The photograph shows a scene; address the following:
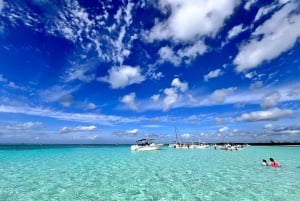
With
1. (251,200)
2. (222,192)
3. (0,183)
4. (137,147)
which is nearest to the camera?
(251,200)

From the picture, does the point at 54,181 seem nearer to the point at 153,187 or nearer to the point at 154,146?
the point at 153,187

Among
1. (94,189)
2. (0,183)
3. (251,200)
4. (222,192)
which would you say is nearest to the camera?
(251,200)

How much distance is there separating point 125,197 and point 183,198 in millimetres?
3123

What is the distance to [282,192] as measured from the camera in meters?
13.4

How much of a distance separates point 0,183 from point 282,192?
18.5 metres

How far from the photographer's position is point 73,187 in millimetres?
14781

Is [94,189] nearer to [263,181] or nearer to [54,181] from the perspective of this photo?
[54,181]

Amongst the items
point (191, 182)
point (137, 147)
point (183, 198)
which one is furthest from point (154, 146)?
point (183, 198)

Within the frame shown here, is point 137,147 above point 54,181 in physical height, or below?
Result: above

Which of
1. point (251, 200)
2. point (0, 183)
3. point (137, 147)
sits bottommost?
point (251, 200)

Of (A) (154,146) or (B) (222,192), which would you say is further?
(A) (154,146)

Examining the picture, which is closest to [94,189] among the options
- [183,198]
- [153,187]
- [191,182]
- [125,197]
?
[125,197]

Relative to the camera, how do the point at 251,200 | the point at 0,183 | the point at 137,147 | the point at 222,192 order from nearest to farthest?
the point at 251,200 < the point at 222,192 < the point at 0,183 < the point at 137,147

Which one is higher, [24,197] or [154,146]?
[154,146]
